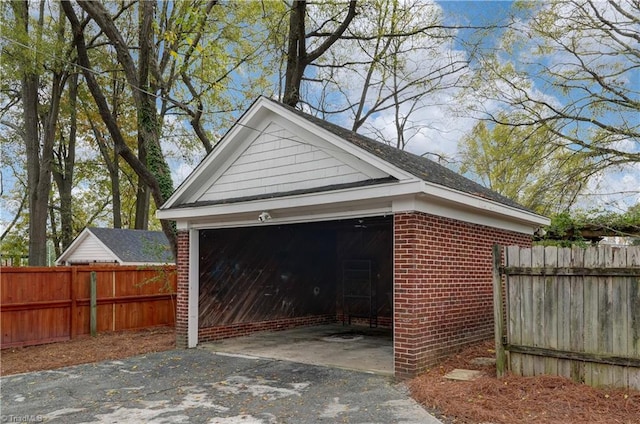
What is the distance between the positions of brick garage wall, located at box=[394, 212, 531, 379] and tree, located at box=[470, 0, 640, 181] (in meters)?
6.20

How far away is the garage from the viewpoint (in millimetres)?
6906

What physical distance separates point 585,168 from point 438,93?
33.0 feet

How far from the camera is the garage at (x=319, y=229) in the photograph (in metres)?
6.91

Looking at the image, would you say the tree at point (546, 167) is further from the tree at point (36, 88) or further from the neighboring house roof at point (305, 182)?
the tree at point (36, 88)

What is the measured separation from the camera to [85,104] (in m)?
23.0

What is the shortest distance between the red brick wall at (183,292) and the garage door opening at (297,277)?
1.05ft

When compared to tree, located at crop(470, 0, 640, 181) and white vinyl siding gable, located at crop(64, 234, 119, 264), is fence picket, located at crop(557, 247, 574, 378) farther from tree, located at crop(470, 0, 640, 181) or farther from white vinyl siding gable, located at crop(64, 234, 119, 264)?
white vinyl siding gable, located at crop(64, 234, 119, 264)

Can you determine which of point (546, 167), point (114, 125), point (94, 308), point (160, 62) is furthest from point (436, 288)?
point (160, 62)

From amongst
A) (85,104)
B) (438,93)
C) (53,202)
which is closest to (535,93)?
(438,93)

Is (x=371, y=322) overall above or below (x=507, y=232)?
below

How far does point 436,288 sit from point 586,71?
954cm

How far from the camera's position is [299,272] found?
12.6m

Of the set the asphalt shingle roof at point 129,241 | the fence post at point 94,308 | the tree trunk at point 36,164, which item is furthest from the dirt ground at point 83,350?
the asphalt shingle roof at point 129,241

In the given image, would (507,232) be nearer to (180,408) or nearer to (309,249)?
(309,249)
